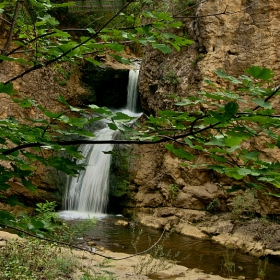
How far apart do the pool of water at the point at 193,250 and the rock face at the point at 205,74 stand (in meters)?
0.62

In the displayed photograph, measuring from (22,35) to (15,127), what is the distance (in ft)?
2.47

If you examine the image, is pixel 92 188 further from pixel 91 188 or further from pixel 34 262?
pixel 34 262

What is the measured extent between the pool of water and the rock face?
0.62 metres

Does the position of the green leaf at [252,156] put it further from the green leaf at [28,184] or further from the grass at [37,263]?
the grass at [37,263]

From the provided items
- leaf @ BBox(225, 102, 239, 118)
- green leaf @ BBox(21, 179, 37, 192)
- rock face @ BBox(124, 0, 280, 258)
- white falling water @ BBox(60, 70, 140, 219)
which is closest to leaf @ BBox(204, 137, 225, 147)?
leaf @ BBox(225, 102, 239, 118)

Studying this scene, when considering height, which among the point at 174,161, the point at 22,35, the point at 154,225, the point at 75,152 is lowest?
the point at 154,225

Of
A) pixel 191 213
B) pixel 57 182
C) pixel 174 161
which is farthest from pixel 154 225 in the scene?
pixel 57 182

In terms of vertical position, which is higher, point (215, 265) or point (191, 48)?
point (191, 48)

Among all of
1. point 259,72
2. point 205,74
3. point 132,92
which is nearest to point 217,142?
point 259,72

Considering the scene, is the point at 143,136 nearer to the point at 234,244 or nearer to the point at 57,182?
the point at 234,244

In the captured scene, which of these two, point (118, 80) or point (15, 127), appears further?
point (118, 80)

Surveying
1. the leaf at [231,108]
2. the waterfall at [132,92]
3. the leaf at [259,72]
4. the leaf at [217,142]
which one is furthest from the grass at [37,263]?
the waterfall at [132,92]

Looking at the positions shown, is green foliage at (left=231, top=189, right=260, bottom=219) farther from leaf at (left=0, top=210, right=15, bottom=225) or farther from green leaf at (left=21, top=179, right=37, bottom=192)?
leaf at (left=0, top=210, right=15, bottom=225)

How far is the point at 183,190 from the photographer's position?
31.1 feet
